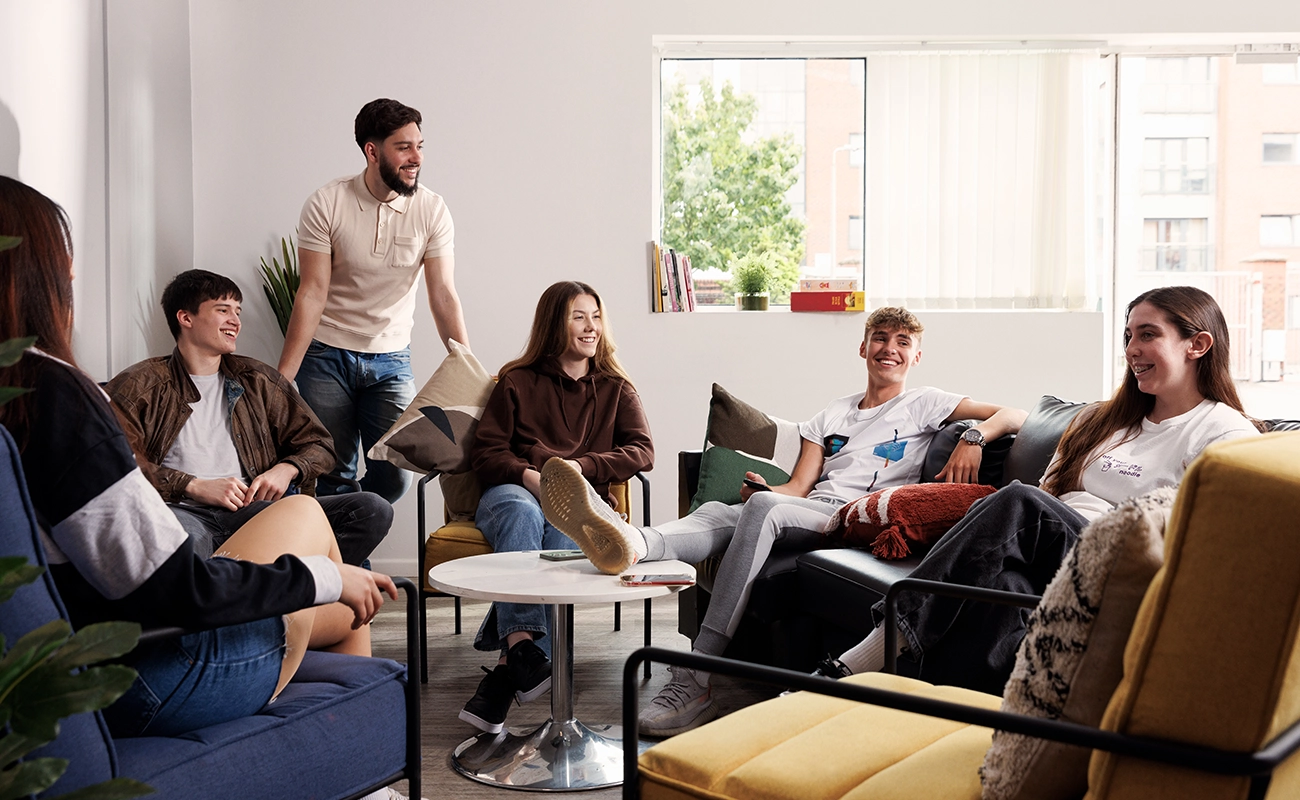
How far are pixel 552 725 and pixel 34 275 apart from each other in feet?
5.26

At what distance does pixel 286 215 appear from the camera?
15.0 feet

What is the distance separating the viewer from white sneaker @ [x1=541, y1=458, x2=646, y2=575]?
2.30m

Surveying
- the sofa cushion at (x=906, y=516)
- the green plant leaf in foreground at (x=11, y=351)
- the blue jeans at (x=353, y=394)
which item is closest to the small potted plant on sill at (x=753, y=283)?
the blue jeans at (x=353, y=394)

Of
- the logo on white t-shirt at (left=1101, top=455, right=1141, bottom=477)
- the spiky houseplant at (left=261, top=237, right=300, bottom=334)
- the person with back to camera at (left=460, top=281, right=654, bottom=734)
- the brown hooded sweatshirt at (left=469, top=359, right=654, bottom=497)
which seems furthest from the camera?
the spiky houseplant at (left=261, top=237, right=300, bottom=334)

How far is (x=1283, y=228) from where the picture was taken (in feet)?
15.7

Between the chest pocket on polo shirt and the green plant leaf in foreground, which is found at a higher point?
the chest pocket on polo shirt

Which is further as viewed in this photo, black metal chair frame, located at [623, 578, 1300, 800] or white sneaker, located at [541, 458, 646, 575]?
white sneaker, located at [541, 458, 646, 575]

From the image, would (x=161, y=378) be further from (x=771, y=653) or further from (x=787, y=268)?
(x=787, y=268)

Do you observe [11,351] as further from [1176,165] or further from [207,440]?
[1176,165]

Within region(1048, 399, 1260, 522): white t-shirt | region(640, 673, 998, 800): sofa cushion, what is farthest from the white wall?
region(640, 673, 998, 800): sofa cushion

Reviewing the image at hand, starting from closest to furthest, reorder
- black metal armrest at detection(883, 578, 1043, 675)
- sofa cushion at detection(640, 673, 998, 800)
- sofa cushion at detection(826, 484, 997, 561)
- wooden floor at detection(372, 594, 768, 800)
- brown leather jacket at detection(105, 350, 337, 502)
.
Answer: sofa cushion at detection(640, 673, 998, 800), black metal armrest at detection(883, 578, 1043, 675), wooden floor at detection(372, 594, 768, 800), sofa cushion at detection(826, 484, 997, 561), brown leather jacket at detection(105, 350, 337, 502)

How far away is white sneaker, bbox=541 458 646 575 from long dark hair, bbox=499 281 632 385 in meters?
1.27

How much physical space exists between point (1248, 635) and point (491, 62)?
165 inches

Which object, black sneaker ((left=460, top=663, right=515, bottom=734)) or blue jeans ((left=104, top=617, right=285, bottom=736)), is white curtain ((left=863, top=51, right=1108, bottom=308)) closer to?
black sneaker ((left=460, top=663, right=515, bottom=734))
